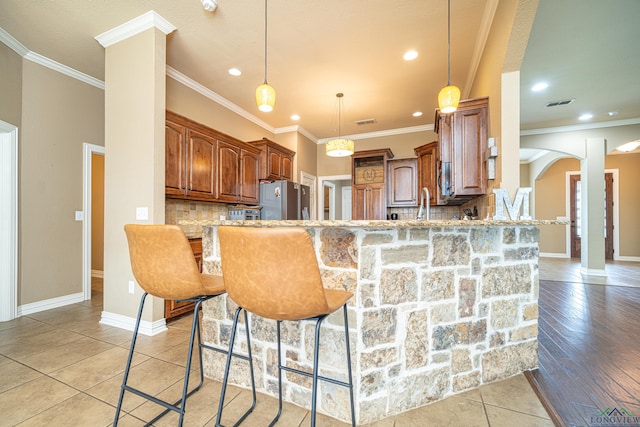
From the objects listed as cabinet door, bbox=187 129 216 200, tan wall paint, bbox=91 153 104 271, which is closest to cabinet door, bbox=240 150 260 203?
cabinet door, bbox=187 129 216 200

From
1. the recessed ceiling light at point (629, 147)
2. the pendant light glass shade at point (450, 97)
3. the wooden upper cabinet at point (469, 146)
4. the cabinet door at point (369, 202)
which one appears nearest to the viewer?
the pendant light glass shade at point (450, 97)

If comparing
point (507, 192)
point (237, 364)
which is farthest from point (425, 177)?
point (237, 364)

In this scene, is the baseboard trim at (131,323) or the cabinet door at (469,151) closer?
the baseboard trim at (131,323)

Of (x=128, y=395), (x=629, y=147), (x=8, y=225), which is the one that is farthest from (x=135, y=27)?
(x=629, y=147)

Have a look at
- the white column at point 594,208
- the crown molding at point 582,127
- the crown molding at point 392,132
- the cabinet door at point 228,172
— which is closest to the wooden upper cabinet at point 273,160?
the cabinet door at point 228,172

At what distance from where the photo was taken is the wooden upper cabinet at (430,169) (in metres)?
4.45

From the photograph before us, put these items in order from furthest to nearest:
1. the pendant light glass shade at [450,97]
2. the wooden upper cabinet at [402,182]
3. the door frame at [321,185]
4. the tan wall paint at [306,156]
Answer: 1. the door frame at [321,185]
2. the tan wall paint at [306,156]
3. the wooden upper cabinet at [402,182]
4. the pendant light glass shade at [450,97]

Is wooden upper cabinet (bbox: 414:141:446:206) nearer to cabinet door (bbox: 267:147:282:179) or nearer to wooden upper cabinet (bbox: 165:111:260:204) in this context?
cabinet door (bbox: 267:147:282:179)

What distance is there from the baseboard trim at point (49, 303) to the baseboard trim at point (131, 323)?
3.14ft

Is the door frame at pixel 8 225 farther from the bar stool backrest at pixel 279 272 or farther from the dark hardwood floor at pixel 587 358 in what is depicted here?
the dark hardwood floor at pixel 587 358

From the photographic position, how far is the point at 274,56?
10.5 ft

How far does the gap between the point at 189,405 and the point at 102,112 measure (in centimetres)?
403

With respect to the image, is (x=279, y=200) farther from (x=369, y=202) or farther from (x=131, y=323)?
(x=131, y=323)

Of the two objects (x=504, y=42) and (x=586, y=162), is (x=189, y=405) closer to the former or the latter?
(x=504, y=42)
